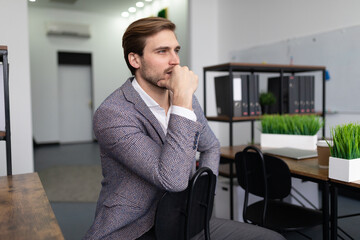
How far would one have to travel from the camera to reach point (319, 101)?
400 cm

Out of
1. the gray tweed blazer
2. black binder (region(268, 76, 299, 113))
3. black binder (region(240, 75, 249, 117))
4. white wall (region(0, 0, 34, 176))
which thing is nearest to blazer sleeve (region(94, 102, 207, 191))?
the gray tweed blazer

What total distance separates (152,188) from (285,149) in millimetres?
1310

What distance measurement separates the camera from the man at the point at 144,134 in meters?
1.06

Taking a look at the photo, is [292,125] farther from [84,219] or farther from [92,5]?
[92,5]

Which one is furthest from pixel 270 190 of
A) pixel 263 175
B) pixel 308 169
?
pixel 308 169

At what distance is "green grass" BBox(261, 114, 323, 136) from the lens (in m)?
2.24

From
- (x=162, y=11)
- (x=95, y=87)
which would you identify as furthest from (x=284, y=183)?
(x=95, y=87)

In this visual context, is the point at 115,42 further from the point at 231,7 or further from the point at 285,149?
the point at 285,149

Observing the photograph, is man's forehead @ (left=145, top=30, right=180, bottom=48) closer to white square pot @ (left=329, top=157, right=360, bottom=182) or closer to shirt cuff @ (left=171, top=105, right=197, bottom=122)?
shirt cuff @ (left=171, top=105, right=197, bottom=122)

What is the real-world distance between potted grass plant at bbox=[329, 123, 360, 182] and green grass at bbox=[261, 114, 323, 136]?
0.73 metres

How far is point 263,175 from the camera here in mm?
1772

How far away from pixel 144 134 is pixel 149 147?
8 centimetres

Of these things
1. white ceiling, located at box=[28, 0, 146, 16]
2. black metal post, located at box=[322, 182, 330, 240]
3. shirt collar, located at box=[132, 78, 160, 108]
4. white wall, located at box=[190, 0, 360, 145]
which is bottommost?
black metal post, located at box=[322, 182, 330, 240]

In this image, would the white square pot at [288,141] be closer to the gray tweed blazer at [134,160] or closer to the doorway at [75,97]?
the gray tweed blazer at [134,160]
